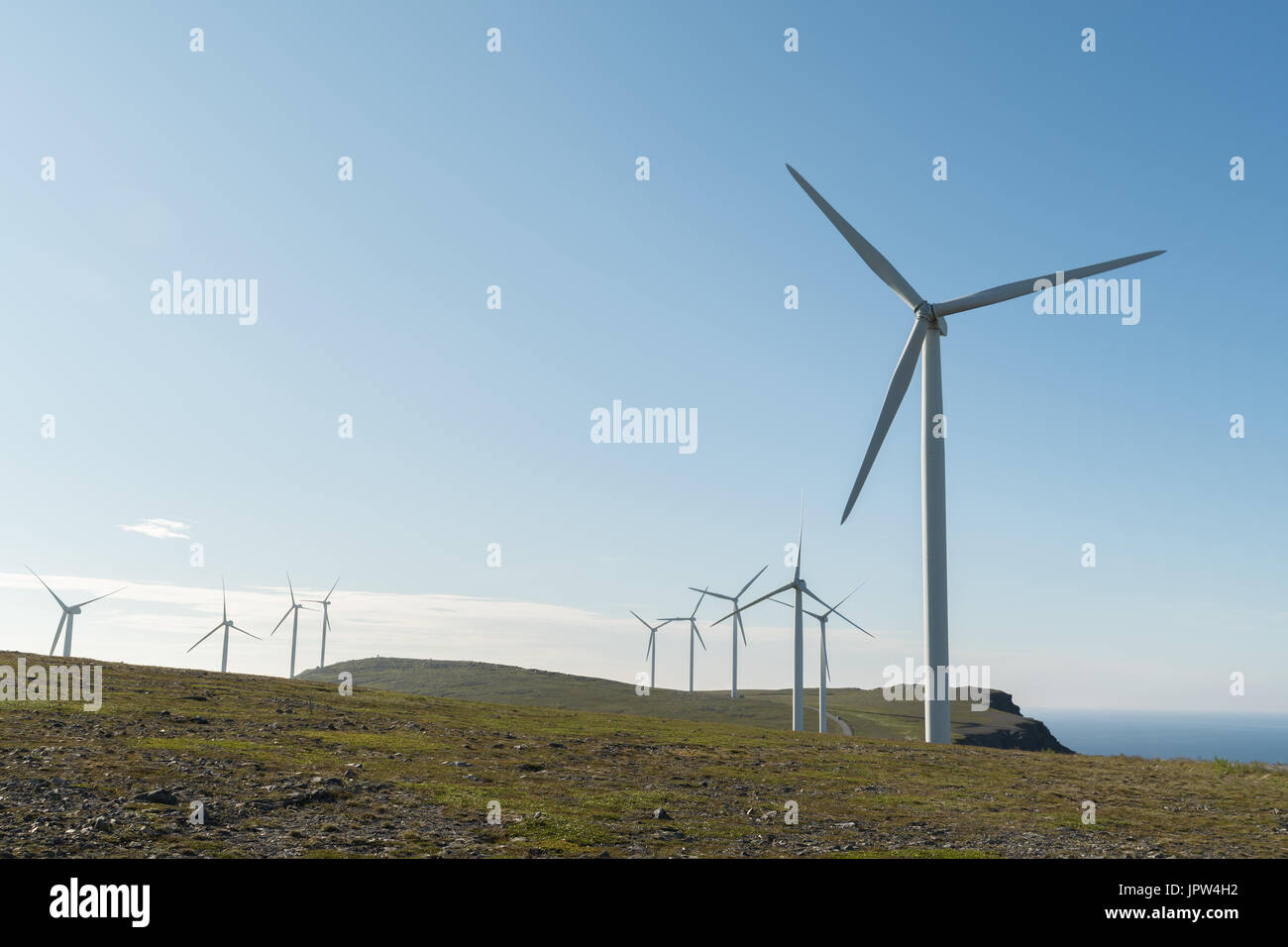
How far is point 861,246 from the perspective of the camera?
63562mm

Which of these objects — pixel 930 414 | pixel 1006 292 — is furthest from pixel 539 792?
pixel 1006 292

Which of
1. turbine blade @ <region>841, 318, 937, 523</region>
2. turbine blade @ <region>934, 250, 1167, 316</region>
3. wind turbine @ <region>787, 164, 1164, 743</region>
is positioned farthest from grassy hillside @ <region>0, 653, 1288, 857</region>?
turbine blade @ <region>934, 250, 1167, 316</region>

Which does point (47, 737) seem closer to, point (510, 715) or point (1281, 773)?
point (510, 715)

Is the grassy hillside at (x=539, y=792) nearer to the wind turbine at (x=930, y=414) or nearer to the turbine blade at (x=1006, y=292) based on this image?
the wind turbine at (x=930, y=414)

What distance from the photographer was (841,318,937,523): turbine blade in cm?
5572

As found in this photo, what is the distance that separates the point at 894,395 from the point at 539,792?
130ft

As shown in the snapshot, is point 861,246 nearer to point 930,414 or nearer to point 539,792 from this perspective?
point 930,414

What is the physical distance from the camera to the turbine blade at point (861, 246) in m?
62.3
